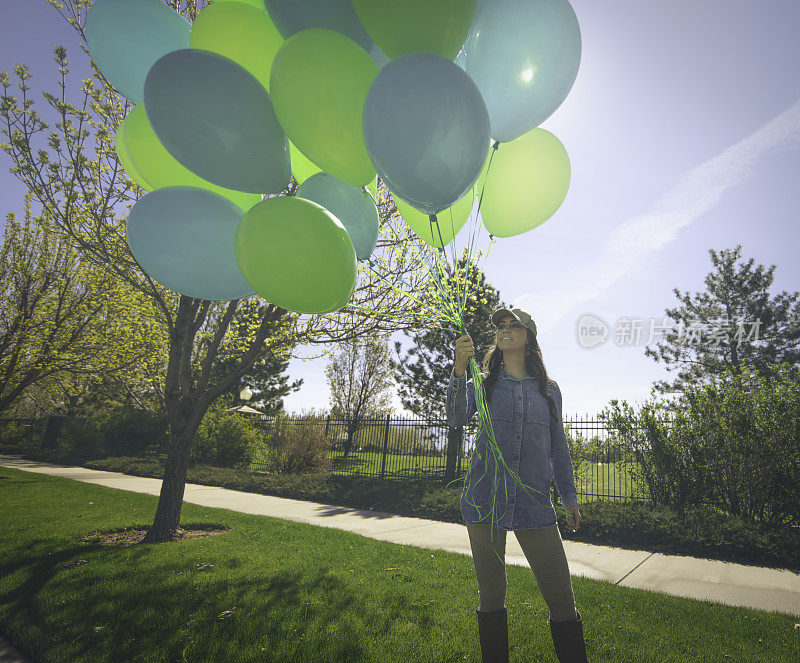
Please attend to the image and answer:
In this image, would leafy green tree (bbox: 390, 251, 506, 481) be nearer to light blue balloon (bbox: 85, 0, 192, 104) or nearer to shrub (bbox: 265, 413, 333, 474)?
shrub (bbox: 265, 413, 333, 474)

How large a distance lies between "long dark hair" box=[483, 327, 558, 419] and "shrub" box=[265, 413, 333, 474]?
9.58m

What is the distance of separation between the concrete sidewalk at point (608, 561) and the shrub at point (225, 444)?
4.36m

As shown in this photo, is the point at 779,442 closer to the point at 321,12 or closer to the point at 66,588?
the point at 321,12

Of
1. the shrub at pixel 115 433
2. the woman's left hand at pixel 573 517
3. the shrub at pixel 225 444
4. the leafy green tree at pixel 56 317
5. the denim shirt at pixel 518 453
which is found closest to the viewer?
the denim shirt at pixel 518 453

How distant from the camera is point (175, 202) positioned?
229 centimetres

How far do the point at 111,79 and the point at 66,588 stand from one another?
3344 mm

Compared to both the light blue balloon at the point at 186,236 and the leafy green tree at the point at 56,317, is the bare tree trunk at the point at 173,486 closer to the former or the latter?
the light blue balloon at the point at 186,236

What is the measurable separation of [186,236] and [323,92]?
101 centimetres

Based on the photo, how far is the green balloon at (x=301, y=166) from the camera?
8.64 ft

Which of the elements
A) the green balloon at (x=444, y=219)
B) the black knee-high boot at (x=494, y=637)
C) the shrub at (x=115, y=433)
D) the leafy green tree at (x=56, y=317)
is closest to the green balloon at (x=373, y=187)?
the green balloon at (x=444, y=219)

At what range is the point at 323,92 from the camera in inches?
78.4

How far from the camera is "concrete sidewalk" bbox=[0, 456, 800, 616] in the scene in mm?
3662

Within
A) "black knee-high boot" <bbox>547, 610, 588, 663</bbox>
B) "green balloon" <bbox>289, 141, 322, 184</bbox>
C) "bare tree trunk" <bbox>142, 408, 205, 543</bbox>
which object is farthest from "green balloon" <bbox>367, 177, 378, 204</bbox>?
"bare tree trunk" <bbox>142, 408, 205, 543</bbox>

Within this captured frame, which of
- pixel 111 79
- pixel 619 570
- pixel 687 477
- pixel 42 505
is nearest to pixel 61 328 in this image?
pixel 42 505
